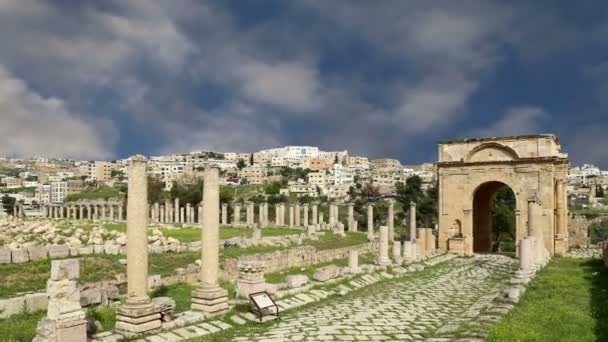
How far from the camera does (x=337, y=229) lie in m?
41.1

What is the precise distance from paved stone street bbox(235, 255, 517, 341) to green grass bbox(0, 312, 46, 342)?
3.94m

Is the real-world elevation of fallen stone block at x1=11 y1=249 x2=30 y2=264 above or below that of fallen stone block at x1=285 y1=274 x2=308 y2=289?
above

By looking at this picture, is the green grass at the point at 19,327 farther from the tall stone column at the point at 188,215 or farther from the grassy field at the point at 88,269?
the tall stone column at the point at 188,215

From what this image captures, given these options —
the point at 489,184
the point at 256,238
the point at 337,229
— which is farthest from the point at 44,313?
the point at 337,229

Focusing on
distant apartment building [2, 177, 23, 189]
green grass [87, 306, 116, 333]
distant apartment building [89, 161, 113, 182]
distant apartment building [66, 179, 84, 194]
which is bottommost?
green grass [87, 306, 116, 333]

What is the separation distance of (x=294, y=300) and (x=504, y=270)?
37.5 ft

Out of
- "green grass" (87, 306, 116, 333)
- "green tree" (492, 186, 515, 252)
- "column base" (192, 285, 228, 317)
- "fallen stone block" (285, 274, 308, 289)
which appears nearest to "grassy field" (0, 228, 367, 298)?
"green grass" (87, 306, 116, 333)

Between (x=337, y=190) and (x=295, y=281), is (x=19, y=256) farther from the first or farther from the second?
(x=337, y=190)

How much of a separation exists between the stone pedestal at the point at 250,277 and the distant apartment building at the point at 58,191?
139908 millimetres

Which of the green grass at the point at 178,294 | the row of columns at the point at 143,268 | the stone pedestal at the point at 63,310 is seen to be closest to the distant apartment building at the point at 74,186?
the green grass at the point at 178,294

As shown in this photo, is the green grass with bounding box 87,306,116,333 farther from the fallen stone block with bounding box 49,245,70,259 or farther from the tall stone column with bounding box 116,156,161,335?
the fallen stone block with bounding box 49,245,70,259

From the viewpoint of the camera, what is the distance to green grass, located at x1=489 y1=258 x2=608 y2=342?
370 inches

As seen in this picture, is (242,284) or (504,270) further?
(504,270)

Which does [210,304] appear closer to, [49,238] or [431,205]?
[49,238]
